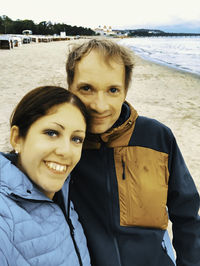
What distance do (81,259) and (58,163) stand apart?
57 cm

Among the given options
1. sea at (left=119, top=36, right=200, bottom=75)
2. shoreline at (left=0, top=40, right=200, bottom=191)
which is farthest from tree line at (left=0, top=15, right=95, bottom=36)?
shoreline at (left=0, top=40, right=200, bottom=191)

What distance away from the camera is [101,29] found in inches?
7741

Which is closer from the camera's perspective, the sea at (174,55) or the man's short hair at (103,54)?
the man's short hair at (103,54)

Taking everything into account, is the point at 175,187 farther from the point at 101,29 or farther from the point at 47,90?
the point at 101,29

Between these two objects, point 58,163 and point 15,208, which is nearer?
point 15,208

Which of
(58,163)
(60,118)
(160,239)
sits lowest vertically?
(160,239)

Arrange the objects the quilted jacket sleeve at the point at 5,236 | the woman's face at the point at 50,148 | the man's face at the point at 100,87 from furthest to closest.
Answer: the man's face at the point at 100,87 < the woman's face at the point at 50,148 < the quilted jacket sleeve at the point at 5,236

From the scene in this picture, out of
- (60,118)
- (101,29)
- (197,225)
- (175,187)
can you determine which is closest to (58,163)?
(60,118)

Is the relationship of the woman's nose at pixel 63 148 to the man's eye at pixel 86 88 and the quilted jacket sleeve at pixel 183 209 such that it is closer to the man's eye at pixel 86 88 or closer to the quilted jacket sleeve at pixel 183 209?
the man's eye at pixel 86 88

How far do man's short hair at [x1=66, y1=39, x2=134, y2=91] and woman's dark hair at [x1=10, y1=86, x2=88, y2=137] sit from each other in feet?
0.99

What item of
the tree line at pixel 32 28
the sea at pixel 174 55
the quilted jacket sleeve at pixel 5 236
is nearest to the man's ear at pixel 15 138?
the quilted jacket sleeve at pixel 5 236

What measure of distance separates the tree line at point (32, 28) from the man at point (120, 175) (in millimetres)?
85636

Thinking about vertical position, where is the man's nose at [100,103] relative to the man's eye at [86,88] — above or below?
below

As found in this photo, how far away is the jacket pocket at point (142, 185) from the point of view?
5.13 ft
